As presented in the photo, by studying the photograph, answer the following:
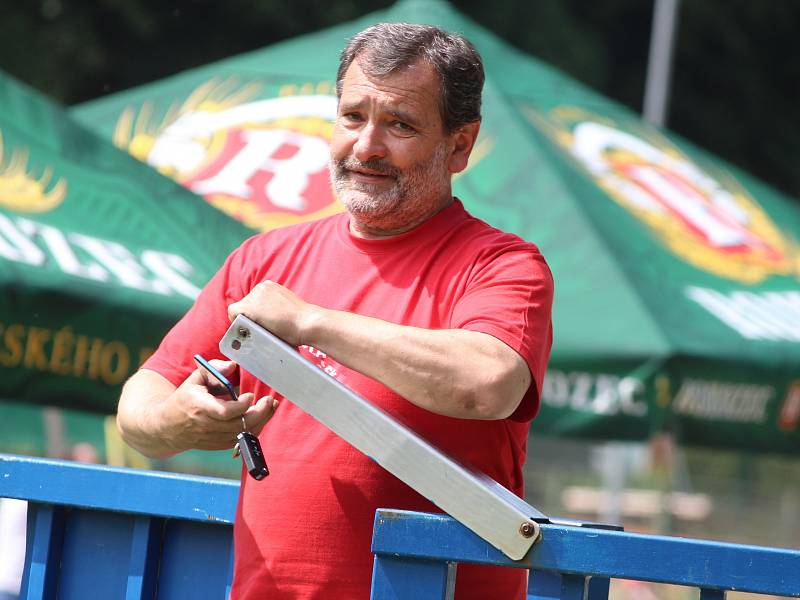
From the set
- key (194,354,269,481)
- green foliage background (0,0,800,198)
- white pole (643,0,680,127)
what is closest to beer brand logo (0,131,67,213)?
Result: key (194,354,269,481)

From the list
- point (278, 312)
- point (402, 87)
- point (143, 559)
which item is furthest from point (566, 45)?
point (278, 312)

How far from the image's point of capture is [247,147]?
4703mm

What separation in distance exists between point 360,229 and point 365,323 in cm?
37

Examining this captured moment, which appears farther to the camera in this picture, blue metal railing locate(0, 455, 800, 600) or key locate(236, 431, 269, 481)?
blue metal railing locate(0, 455, 800, 600)

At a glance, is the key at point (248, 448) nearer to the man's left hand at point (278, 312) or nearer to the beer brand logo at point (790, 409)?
the man's left hand at point (278, 312)

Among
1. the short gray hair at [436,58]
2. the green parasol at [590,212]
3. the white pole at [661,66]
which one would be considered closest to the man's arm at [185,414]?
the short gray hair at [436,58]

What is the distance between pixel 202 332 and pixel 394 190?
41 cm

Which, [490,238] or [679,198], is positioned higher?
[679,198]

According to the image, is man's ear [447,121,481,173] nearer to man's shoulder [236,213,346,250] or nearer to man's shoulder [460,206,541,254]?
man's shoulder [460,206,541,254]

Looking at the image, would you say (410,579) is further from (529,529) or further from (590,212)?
(590,212)

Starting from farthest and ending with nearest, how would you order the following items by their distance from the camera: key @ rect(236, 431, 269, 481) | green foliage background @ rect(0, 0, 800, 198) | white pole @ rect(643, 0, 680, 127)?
1. green foliage background @ rect(0, 0, 800, 198)
2. white pole @ rect(643, 0, 680, 127)
3. key @ rect(236, 431, 269, 481)

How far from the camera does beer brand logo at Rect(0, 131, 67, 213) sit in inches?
145

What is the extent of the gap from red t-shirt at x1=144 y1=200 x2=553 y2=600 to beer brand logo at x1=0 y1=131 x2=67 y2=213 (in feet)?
5.38

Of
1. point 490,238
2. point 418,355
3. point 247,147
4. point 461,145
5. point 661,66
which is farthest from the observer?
point 661,66
